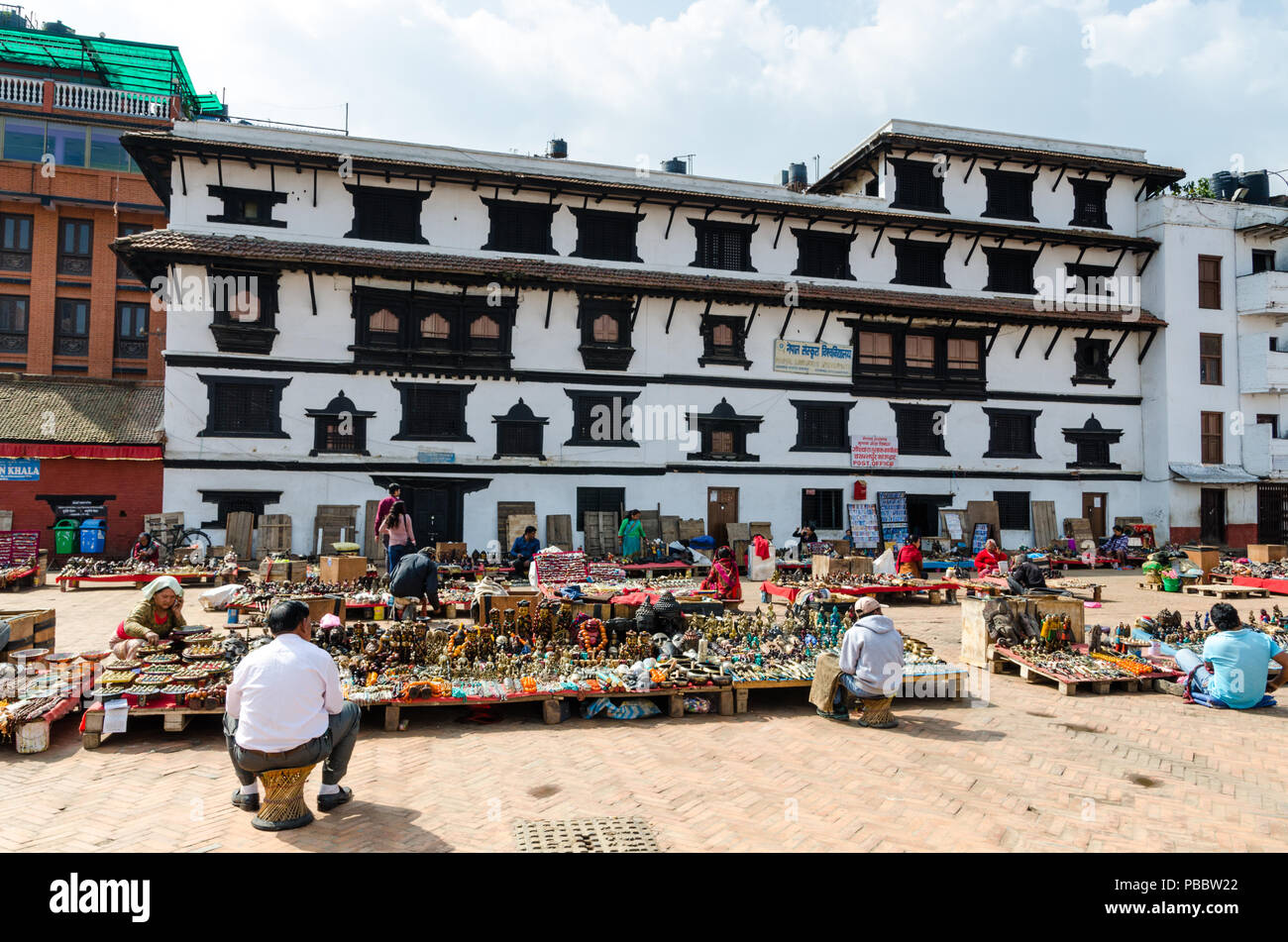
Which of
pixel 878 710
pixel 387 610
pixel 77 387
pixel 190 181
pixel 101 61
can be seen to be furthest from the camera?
pixel 101 61

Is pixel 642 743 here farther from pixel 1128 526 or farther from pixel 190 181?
pixel 1128 526

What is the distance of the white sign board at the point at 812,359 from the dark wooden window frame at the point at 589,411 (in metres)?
5.89

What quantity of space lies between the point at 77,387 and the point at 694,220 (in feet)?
74.1

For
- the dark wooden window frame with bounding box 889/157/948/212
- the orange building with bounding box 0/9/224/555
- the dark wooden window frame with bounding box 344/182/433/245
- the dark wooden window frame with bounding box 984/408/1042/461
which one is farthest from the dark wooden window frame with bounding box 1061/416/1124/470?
the orange building with bounding box 0/9/224/555

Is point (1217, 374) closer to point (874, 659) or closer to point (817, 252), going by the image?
point (817, 252)

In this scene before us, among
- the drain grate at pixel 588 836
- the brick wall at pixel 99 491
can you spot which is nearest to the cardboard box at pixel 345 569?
the brick wall at pixel 99 491

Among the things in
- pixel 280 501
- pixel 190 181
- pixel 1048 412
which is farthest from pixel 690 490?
pixel 190 181

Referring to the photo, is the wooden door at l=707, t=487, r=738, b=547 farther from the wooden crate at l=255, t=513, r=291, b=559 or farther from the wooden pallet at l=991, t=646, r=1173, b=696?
the wooden pallet at l=991, t=646, r=1173, b=696

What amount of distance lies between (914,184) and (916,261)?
3.04 metres

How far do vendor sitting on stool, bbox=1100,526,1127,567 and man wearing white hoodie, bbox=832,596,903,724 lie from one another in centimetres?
2408

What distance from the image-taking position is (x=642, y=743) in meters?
8.09

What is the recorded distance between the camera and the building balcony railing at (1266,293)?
2942cm

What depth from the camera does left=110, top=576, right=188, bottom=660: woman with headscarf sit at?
31.4 ft

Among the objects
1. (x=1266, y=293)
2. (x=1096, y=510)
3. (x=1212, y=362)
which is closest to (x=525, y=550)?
(x=1096, y=510)
